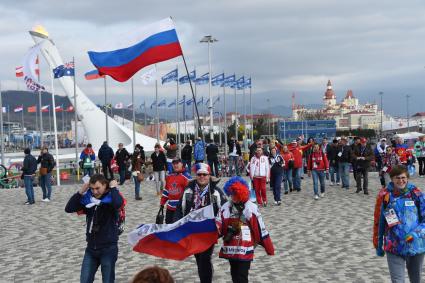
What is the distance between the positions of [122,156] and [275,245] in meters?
11.1

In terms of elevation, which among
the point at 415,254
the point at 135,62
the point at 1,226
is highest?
the point at 135,62

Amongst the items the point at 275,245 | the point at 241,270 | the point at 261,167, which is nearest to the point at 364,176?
the point at 261,167

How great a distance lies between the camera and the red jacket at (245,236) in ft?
17.5

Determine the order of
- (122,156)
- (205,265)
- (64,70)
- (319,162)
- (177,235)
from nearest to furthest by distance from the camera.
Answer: (177,235)
(205,265)
(319,162)
(122,156)
(64,70)

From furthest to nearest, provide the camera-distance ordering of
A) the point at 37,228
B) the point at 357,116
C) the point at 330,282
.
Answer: the point at 357,116 < the point at 37,228 < the point at 330,282

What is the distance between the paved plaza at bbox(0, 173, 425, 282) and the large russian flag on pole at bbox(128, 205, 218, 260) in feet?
5.03

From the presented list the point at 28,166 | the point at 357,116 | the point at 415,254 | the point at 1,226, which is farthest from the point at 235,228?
the point at 357,116

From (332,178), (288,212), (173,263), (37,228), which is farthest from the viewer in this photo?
(332,178)

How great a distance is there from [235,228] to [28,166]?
12.1m

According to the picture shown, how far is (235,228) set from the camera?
5367mm

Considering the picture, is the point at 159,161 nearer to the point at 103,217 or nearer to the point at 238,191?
the point at 103,217

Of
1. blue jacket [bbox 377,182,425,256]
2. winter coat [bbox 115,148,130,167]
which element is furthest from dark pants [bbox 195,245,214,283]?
winter coat [bbox 115,148,130,167]

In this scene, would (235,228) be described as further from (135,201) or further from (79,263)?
(135,201)

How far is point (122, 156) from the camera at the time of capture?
1958cm
